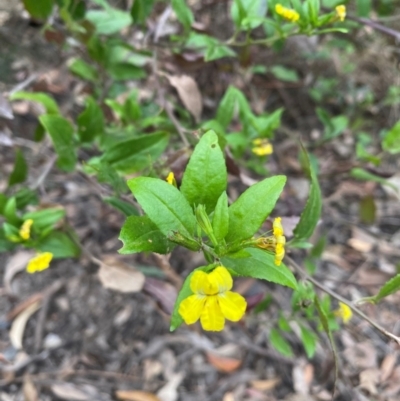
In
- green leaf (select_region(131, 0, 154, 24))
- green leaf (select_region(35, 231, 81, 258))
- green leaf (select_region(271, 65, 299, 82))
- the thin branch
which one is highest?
green leaf (select_region(131, 0, 154, 24))

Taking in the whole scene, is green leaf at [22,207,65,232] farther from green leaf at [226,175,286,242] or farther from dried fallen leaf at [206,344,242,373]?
dried fallen leaf at [206,344,242,373]

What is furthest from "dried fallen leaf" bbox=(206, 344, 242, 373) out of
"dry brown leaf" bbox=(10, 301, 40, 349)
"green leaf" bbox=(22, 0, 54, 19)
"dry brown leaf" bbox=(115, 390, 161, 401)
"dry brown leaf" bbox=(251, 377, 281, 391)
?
"green leaf" bbox=(22, 0, 54, 19)

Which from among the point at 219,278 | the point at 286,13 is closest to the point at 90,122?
the point at 286,13

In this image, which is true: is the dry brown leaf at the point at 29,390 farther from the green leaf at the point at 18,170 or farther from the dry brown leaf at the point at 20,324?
the green leaf at the point at 18,170

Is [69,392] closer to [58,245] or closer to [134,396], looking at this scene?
[134,396]

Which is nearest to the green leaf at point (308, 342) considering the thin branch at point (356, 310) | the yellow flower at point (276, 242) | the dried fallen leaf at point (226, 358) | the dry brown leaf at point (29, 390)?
the thin branch at point (356, 310)

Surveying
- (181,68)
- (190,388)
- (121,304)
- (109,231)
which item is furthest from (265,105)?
(190,388)

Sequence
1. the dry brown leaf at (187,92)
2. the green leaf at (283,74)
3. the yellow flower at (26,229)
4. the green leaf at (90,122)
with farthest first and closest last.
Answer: the green leaf at (283,74) < the dry brown leaf at (187,92) < the green leaf at (90,122) < the yellow flower at (26,229)
